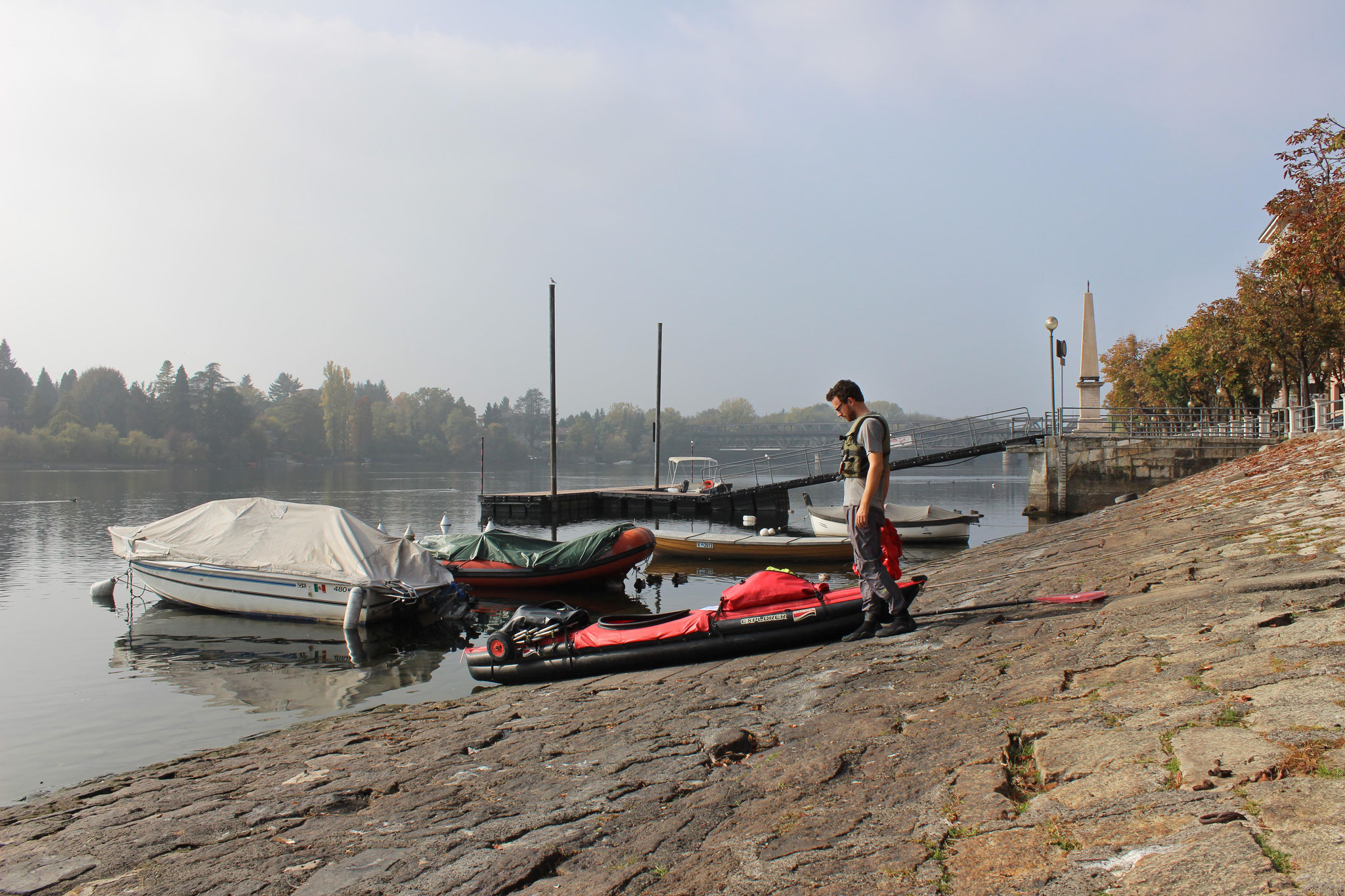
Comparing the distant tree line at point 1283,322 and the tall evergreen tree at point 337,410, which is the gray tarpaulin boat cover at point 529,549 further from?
the tall evergreen tree at point 337,410

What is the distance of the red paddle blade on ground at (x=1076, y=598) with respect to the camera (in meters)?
7.51

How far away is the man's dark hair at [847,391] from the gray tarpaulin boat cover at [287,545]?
10.4 m

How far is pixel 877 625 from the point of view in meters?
7.45

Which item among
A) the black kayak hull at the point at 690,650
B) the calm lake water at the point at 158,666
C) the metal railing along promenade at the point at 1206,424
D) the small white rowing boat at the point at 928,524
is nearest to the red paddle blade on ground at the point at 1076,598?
the black kayak hull at the point at 690,650

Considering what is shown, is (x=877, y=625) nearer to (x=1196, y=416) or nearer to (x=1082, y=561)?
(x=1082, y=561)

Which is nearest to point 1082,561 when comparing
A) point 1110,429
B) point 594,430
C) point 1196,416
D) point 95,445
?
point 1110,429

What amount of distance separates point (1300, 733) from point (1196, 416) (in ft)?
161

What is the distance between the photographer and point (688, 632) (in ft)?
26.0

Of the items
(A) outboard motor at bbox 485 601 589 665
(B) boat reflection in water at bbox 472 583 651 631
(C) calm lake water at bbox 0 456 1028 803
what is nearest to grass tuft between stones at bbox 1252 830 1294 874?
(A) outboard motor at bbox 485 601 589 665

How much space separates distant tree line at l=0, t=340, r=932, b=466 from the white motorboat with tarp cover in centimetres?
11429

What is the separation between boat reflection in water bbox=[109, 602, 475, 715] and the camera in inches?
441

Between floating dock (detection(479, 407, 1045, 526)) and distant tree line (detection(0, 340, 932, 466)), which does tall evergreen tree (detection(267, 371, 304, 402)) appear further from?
floating dock (detection(479, 407, 1045, 526))

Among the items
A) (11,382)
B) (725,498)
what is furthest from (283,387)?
(725,498)

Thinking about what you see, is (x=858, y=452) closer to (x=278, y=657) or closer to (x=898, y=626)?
(x=898, y=626)
